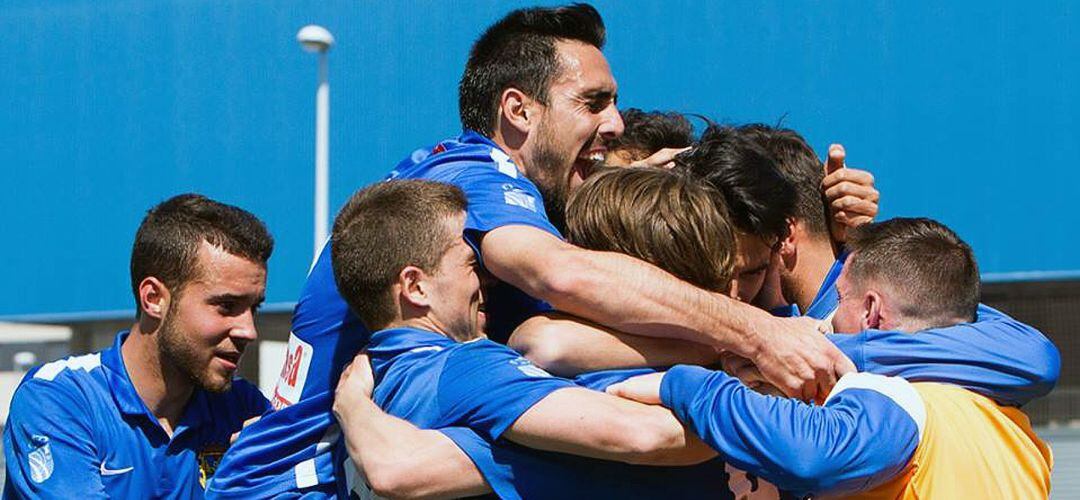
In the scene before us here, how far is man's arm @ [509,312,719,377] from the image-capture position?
294 cm

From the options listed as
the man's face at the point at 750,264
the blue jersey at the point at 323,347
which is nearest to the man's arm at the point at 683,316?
the blue jersey at the point at 323,347

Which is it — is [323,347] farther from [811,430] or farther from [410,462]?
[811,430]

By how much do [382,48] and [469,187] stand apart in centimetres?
1502

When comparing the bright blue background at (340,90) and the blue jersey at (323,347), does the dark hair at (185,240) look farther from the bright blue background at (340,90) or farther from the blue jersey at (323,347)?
the bright blue background at (340,90)

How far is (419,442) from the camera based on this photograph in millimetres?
2809

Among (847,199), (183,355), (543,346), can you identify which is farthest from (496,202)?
(183,355)

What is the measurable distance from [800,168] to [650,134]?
726 millimetres

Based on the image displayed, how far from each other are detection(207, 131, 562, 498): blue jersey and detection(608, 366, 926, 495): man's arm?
884mm

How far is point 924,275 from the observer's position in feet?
9.48

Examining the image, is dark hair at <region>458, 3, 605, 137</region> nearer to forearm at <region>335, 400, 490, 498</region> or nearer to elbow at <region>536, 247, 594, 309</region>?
elbow at <region>536, 247, 594, 309</region>

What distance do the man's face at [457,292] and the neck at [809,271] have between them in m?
1.17

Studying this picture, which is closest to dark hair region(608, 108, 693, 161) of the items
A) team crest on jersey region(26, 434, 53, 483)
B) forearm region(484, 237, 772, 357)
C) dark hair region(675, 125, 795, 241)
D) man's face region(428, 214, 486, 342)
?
dark hair region(675, 125, 795, 241)

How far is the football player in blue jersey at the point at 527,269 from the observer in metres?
2.95

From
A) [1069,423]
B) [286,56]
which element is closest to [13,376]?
[286,56]
